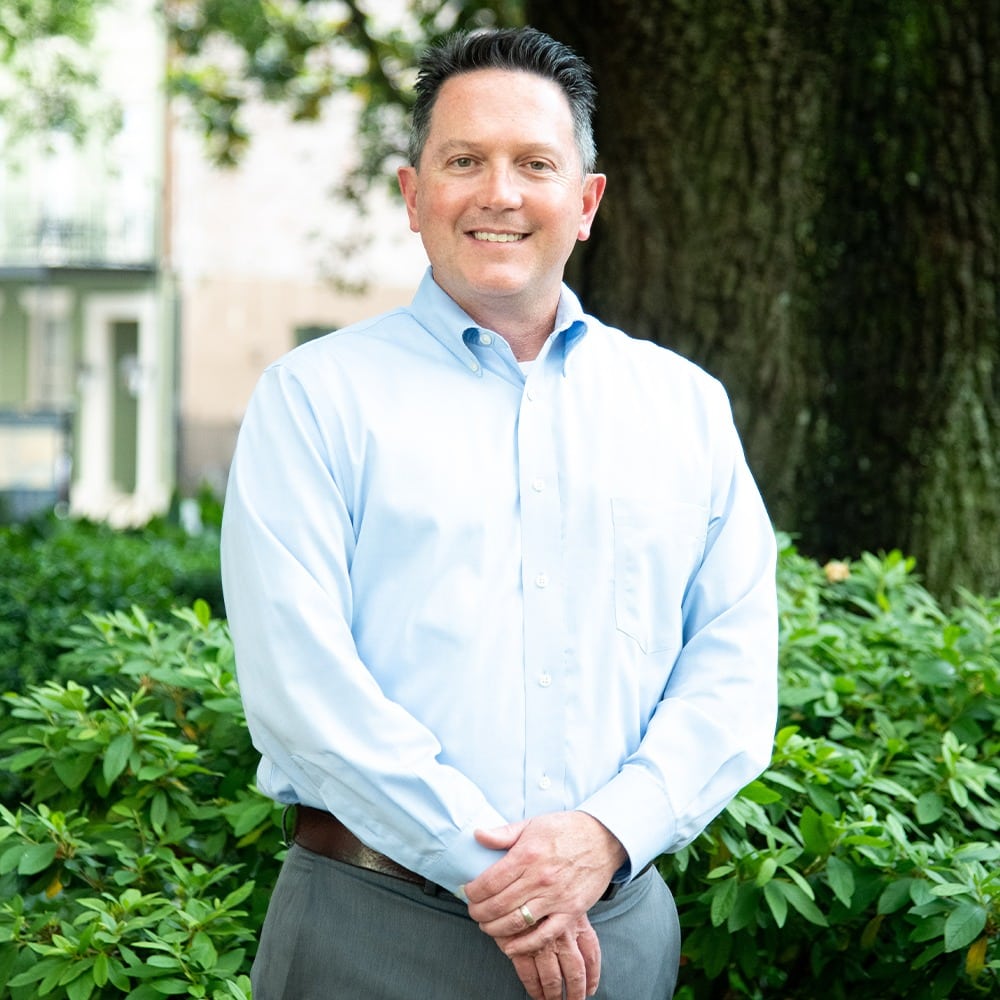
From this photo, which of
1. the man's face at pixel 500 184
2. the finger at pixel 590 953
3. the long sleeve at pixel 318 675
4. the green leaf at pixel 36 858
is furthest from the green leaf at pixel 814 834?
the green leaf at pixel 36 858

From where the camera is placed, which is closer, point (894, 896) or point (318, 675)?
point (318, 675)

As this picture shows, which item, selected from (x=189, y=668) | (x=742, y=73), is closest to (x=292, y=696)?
(x=189, y=668)

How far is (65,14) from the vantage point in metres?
13.5

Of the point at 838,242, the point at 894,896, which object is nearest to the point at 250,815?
the point at 894,896

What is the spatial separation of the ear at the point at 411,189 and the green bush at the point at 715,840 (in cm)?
116

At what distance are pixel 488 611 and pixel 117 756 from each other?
1077 mm

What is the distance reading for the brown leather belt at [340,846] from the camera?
2.27 m

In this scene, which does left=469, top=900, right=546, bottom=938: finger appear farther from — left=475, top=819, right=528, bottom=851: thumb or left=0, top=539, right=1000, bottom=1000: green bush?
left=0, top=539, right=1000, bottom=1000: green bush

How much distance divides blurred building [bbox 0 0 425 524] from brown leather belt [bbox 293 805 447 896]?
22377mm

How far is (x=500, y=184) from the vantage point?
7.84 ft

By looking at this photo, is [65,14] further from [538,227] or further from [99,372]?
[99,372]

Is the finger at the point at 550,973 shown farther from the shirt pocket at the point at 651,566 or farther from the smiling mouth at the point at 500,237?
the smiling mouth at the point at 500,237

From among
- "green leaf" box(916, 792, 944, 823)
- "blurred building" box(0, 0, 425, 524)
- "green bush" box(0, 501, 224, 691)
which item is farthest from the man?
"blurred building" box(0, 0, 425, 524)

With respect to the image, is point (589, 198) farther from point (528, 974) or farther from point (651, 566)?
point (528, 974)
